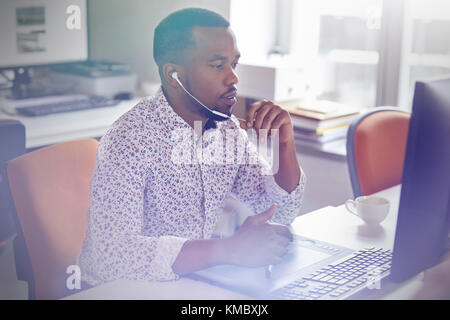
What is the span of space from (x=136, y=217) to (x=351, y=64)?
69.2 inches

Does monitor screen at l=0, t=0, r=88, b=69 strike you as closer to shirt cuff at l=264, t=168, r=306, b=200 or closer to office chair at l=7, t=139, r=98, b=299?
office chair at l=7, t=139, r=98, b=299

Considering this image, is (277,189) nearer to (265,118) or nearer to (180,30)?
(265,118)

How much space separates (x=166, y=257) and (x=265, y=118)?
15.5 inches

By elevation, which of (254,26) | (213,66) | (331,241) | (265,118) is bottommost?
(331,241)

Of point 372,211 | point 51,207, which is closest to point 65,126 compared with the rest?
point 51,207

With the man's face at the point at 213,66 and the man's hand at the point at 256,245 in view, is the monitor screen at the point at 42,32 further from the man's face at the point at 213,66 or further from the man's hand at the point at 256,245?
the man's hand at the point at 256,245

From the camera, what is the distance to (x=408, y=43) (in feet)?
8.05

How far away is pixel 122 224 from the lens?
44.3 inches

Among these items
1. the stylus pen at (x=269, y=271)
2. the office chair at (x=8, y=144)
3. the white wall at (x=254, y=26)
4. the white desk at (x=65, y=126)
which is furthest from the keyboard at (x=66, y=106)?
the stylus pen at (x=269, y=271)

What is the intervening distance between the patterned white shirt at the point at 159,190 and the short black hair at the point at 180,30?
0.10 m

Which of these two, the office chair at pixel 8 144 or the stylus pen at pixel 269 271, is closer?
the stylus pen at pixel 269 271

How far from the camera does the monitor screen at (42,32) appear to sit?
2.33 meters
